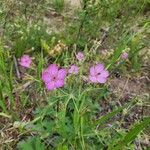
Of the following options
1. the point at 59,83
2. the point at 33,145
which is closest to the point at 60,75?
the point at 59,83

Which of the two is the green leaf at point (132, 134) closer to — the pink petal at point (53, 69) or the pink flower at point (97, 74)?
the pink flower at point (97, 74)

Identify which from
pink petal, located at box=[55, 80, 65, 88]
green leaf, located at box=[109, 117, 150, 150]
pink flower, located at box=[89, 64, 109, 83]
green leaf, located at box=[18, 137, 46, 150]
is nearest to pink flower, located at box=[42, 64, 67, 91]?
pink petal, located at box=[55, 80, 65, 88]

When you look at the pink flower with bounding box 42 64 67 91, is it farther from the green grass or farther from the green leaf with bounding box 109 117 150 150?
the green leaf with bounding box 109 117 150 150

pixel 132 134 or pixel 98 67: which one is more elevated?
pixel 98 67

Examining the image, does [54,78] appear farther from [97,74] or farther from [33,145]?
[33,145]

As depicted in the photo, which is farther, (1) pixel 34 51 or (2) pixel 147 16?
(2) pixel 147 16

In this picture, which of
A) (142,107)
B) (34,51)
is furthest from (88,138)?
(34,51)

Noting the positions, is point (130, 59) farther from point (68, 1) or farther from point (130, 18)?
point (68, 1)
